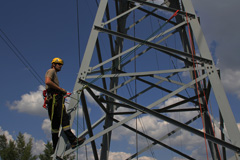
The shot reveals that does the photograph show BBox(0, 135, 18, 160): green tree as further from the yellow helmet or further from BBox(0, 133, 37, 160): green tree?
the yellow helmet

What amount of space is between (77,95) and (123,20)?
12.4 feet

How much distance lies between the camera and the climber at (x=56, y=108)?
399cm

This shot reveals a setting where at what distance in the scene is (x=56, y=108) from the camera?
4039 mm

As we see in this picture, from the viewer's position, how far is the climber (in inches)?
157

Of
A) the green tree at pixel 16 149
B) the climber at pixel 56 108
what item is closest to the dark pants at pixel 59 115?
the climber at pixel 56 108

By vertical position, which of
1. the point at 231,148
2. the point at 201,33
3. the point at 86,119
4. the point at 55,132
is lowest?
the point at 231,148

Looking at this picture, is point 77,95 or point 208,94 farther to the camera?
point 208,94

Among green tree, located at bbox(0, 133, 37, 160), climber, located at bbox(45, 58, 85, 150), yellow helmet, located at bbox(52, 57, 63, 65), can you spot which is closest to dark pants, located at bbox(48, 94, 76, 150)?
climber, located at bbox(45, 58, 85, 150)

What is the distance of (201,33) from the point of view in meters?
4.75

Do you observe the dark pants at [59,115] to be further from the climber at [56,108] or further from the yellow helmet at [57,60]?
the yellow helmet at [57,60]

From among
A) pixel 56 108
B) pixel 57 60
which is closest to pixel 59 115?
pixel 56 108

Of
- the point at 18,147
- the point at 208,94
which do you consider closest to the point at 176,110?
the point at 208,94

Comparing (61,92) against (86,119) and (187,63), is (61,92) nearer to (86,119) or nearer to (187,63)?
(86,119)

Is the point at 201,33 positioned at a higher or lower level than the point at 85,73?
higher
